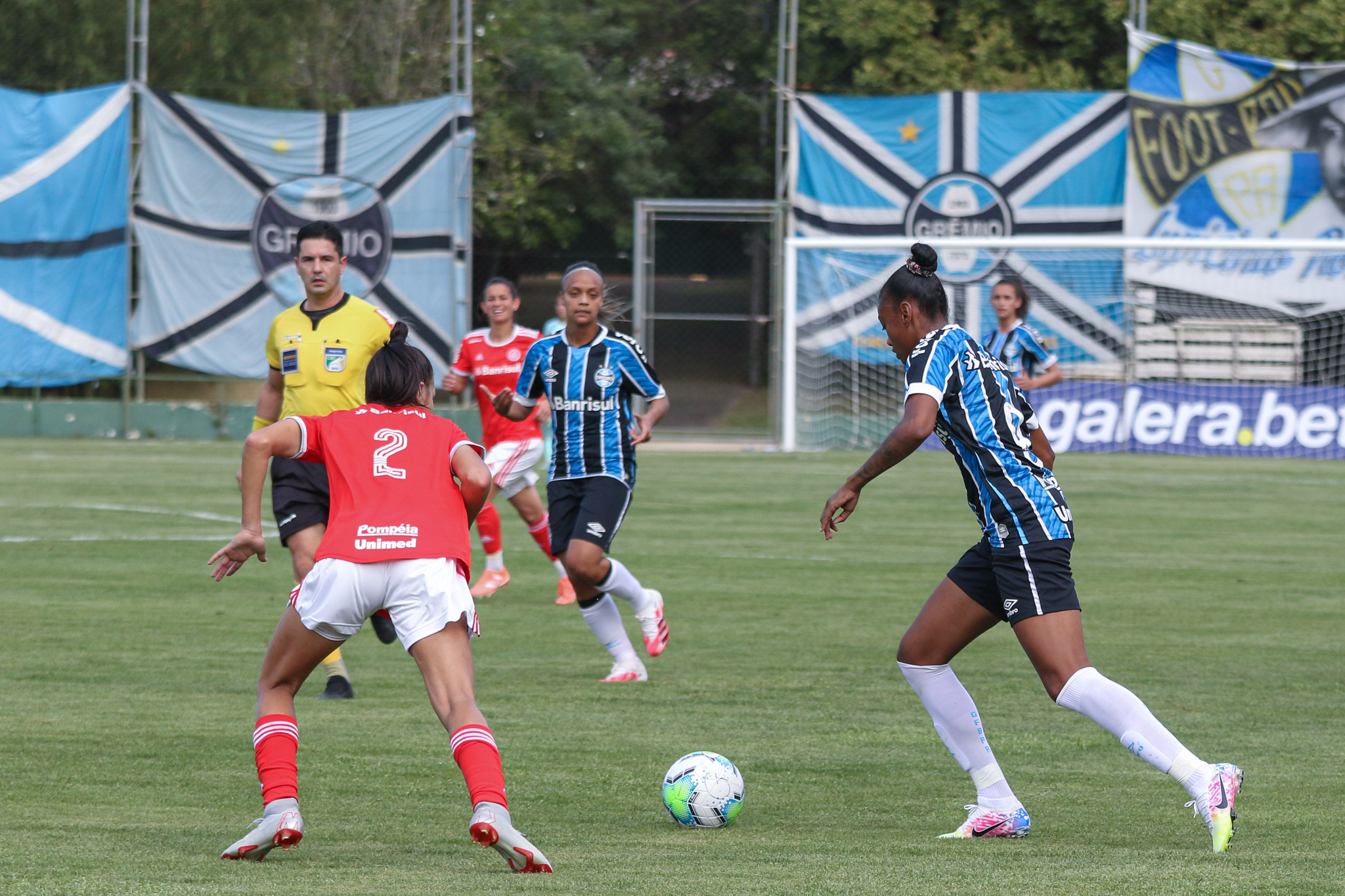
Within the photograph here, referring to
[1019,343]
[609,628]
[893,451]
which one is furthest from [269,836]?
[1019,343]

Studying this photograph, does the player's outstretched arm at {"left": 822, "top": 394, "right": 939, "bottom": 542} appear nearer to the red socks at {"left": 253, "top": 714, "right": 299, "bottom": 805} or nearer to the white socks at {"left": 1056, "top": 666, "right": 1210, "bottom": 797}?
the white socks at {"left": 1056, "top": 666, "right": 1210, "bottom": 797}

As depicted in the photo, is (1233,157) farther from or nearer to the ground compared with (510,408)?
farther from the ground

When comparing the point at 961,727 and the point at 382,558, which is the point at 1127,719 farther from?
the point at 382,558

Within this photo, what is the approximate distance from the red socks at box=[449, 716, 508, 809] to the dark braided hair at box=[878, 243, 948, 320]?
1931mm

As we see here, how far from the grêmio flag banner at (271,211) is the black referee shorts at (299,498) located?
16.9 m

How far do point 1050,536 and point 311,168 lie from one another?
21.9 meters

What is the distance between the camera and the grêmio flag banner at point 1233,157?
83.0 feet

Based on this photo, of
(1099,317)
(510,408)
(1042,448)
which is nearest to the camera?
(1042,448)

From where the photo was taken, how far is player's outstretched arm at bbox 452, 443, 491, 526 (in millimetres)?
4930

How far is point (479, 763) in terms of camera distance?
15.3 feet

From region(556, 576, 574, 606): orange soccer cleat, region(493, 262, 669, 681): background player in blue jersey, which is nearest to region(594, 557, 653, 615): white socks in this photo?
region(493, 262, 669, 681): background player in blue jersey

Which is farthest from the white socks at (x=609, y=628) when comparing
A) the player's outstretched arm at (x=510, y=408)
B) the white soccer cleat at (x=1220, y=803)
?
the white soccer cleat at (x=1220, y=803)

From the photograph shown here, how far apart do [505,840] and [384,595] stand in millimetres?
833

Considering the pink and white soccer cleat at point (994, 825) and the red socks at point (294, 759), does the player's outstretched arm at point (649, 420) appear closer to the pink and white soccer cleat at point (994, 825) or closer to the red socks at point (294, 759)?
the pink and white soccer cleat at point (994, 825)
